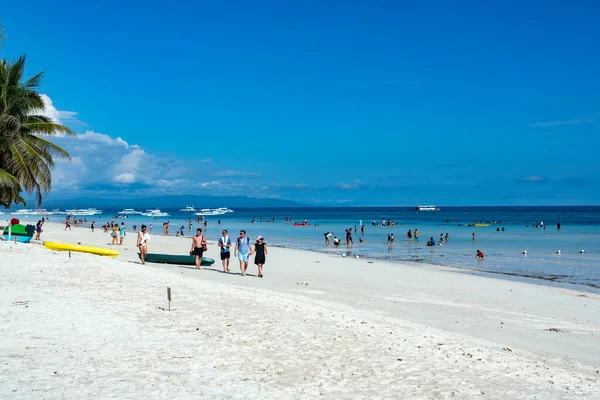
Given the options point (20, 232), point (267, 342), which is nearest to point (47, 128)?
point (20, 232)

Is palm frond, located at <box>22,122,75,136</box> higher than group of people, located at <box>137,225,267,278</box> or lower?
Result: higher

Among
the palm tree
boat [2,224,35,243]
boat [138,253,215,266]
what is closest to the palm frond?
the palm tree

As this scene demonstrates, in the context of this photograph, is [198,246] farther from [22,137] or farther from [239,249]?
[22,137]

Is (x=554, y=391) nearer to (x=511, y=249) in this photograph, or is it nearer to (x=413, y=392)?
(x=413, y=392)

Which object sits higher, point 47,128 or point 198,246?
point 47,128

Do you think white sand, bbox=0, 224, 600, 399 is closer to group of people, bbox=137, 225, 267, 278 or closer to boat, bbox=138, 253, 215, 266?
group of people, bbox=137, 225, 267, 278

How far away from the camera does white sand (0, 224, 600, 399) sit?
266 inches

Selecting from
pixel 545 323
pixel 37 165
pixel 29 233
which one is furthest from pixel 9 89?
pixel 545 323

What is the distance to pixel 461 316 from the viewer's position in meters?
13.4

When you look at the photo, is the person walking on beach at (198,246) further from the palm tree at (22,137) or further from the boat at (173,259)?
the palm tree at (22,137)

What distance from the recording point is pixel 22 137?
85.0 feet

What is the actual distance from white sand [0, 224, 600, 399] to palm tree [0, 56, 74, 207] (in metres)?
10.1

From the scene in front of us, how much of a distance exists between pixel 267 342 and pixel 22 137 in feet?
72.5

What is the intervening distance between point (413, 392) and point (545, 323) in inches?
301
